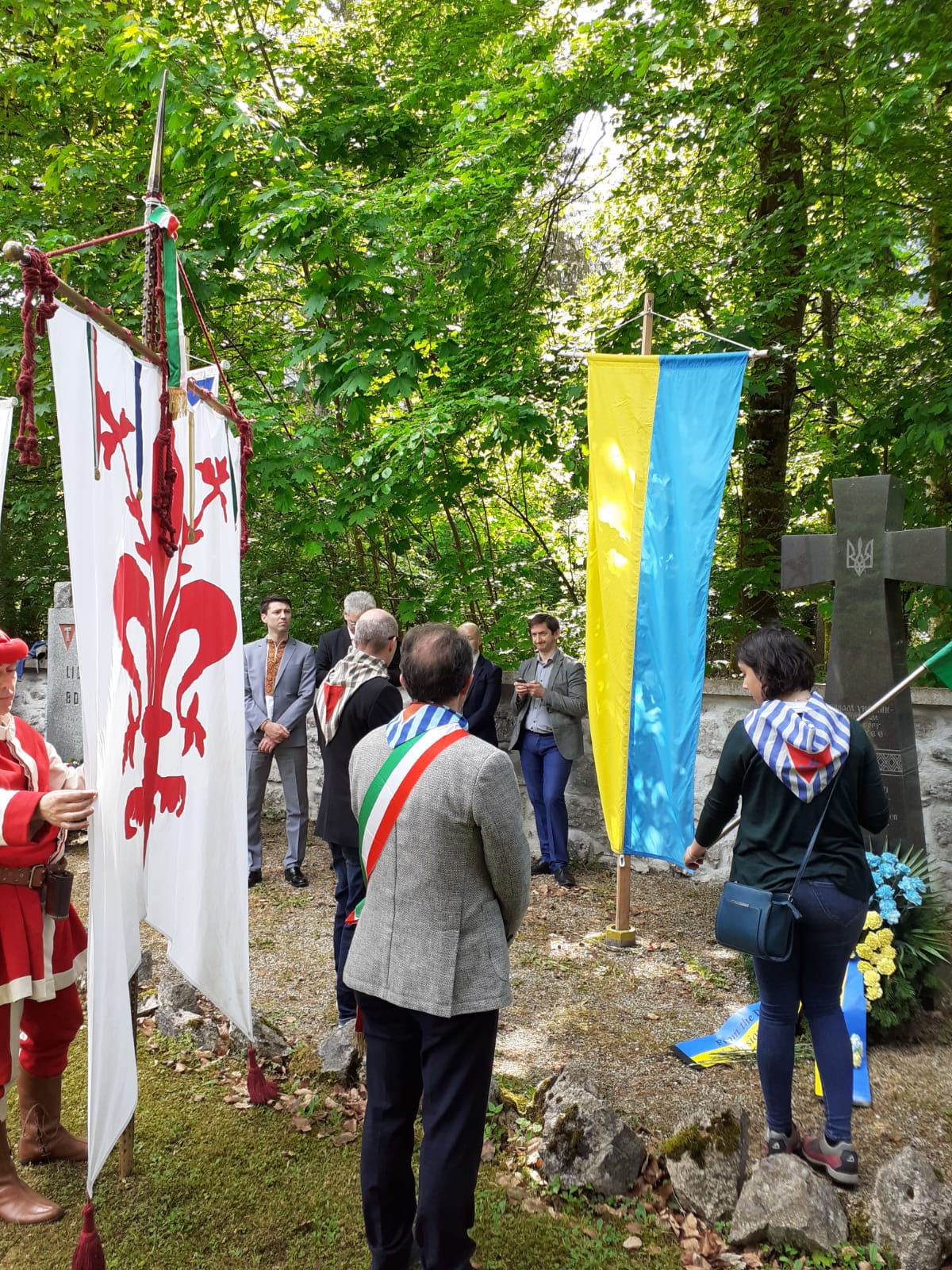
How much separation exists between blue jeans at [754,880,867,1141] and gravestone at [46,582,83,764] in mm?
6897

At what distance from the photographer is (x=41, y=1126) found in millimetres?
2668

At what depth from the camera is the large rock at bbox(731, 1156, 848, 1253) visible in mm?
2223

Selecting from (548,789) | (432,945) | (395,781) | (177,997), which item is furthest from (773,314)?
(177,997)

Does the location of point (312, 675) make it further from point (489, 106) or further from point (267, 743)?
point (489, 106)

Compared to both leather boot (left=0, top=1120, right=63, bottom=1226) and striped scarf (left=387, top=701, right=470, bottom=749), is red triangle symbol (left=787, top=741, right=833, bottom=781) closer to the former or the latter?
striped scarf (left=387, top=701, right=470, bottom=749)

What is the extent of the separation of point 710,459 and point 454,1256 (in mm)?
3361

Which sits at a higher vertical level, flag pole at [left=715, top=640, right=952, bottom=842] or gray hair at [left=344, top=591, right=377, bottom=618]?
gray hair at [left=344, top=591, right=377, bottom=618]

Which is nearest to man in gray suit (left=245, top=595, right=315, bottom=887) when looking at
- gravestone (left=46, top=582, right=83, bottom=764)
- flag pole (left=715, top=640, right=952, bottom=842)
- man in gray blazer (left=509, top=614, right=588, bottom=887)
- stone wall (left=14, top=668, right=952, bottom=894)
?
stone wall (left=14, top=668, right=952, bottom=894)

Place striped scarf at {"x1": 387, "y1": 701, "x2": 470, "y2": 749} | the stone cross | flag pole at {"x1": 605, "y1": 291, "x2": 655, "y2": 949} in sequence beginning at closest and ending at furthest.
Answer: striped scarf at {"x1": 387, "y1": 701, "x2": 470, "y2": 749}, the stone cross, flag pole at {"x1": 605, "y1": 291, "x2": 655, "y2": 949}

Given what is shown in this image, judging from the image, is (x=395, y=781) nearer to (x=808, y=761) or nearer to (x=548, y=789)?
(x=808, y=761)

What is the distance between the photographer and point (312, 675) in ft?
19.0

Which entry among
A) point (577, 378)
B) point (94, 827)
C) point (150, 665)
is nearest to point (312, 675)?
point (577, 378)

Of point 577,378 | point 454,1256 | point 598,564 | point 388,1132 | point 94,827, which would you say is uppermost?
point 577,378

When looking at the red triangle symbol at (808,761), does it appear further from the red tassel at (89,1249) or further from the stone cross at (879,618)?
the red tassel at (89,1249)
